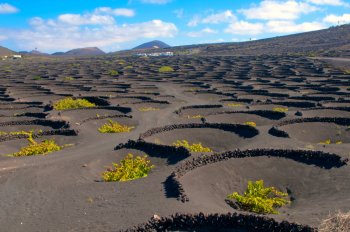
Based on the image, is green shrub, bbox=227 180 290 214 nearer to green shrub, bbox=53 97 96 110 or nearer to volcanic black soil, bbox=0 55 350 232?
volcanic black soil, bbox=0 55 350 232

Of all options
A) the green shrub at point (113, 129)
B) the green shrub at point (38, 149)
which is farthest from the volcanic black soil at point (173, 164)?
the green shrub at point (38, 149)

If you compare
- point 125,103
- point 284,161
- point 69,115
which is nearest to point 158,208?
point 284,161

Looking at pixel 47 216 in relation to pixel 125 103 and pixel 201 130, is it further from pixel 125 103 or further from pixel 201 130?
pixel 125 103

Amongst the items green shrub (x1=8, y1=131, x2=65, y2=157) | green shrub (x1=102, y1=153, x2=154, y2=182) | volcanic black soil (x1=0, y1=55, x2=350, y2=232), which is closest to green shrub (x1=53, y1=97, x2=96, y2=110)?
volcanic black soil (x1=0, y1=55, x2=350, y2=232)

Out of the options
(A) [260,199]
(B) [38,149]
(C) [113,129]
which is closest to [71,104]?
(C) [113,129]

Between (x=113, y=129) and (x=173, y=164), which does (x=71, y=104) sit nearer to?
(x=113, y=129)

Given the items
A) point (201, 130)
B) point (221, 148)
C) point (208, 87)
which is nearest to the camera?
point (221, 148)
